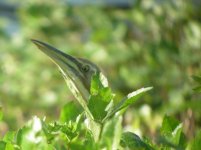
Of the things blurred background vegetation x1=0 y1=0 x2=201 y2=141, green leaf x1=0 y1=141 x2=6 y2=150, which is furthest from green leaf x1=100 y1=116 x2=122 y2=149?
blurred background vegetation x1=0 y1=0 x2=201 y2=141

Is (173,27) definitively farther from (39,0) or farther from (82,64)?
(82,64)

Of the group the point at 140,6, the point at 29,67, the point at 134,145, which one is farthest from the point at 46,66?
the point at 134,145

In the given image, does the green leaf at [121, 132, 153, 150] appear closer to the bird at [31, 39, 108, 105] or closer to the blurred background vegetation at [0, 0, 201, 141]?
the bird at [31, 39, 108, 105]

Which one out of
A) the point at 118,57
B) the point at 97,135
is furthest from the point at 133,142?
the point at 118,57

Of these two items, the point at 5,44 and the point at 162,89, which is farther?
the point at 5,44

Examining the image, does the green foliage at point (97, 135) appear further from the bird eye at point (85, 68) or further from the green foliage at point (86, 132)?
the bird eye at point (85, 68)

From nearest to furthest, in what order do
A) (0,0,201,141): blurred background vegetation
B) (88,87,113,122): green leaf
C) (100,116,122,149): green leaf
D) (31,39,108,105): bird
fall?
(100,116,122,149): green leaf < (88,87,113,122): green leaf < (31,39,108,105): bird < (0,0,201,141): blurred background vegetation

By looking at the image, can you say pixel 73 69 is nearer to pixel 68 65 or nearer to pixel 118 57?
pixel 68 65

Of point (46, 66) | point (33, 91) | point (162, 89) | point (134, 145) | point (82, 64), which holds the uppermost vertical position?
point (46, 66)

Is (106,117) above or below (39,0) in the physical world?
below
